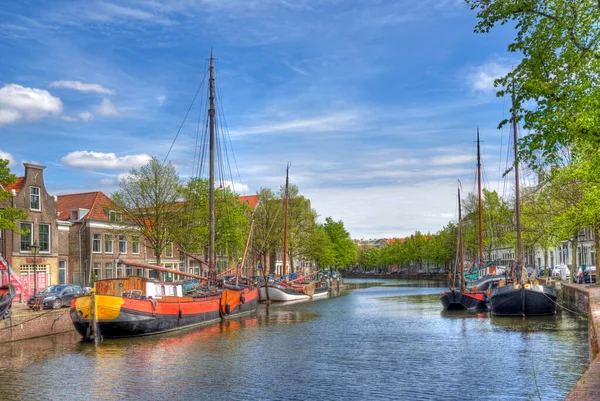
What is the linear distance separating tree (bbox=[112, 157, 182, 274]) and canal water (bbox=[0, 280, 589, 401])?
17.1 meters

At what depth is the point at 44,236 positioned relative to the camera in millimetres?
49812

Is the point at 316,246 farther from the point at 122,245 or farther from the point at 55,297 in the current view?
the point at 55,297

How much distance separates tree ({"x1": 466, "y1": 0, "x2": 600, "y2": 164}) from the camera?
17.7 metres

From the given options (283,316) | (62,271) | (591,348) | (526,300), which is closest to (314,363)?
(591,348)

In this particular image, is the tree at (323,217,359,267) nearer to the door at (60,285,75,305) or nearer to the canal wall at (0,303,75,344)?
the door at (60,285,75,305)

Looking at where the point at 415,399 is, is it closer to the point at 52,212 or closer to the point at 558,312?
the point at 558,312

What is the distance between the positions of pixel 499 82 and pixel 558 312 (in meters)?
24.1

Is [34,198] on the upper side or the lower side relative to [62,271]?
upper

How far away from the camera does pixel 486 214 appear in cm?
8250

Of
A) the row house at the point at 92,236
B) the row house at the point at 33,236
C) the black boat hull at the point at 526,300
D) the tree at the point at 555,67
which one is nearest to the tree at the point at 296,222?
the row house at the point at 92,236

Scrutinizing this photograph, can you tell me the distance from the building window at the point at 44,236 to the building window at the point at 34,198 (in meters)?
1.66

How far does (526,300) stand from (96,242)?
125ft

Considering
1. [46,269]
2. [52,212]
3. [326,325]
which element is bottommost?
[326,325]

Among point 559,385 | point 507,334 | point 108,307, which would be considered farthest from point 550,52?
point 108,307
